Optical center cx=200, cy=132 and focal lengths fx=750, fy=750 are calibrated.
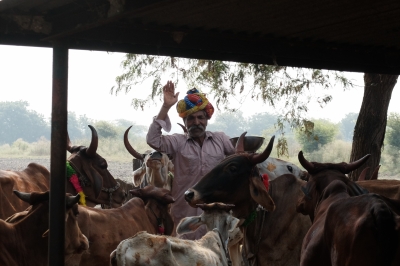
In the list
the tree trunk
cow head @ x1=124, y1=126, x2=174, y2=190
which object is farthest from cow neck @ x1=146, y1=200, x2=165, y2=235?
the tree trunk

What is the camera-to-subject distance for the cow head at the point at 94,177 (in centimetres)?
834

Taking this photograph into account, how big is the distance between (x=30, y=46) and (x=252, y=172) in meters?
2.91

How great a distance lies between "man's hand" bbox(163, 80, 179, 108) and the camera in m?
6.72

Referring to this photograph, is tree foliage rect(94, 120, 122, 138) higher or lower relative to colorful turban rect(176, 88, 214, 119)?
lower

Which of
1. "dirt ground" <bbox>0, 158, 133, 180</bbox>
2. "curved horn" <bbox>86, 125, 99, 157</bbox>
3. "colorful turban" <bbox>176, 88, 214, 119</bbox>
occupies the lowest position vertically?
"dirt ground" <bbox>0, 158, 133, 180</bbox>

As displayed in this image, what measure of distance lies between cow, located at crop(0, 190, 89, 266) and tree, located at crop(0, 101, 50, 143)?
5554 centimetres

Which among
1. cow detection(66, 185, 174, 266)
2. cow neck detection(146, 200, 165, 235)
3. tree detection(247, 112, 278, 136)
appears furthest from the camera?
tree detection(247, 112, 278, 136)

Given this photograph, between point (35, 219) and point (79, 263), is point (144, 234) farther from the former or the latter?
→ point (79, 263)

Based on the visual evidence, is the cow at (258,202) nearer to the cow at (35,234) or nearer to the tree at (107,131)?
the cow at (35,234)

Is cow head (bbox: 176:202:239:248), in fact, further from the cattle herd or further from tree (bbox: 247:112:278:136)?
tree (bbox: 247:112:278:136)

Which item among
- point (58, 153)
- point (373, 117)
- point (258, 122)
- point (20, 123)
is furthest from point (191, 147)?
point (258, 122)

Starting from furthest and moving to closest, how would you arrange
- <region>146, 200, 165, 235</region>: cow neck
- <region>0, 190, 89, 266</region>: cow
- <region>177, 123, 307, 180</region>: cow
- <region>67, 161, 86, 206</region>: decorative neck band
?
<region>177, 123, 307, 180</region>: cow
<region>67, 161, 86, 206</region>: decorative neck band
<region>146, 200, 165, 235</region>: cow neck
<region>0, 190, 89, 266</region>: cow

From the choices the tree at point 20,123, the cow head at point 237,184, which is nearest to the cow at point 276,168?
the cow head at point 237,184

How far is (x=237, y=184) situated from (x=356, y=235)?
2336mm
